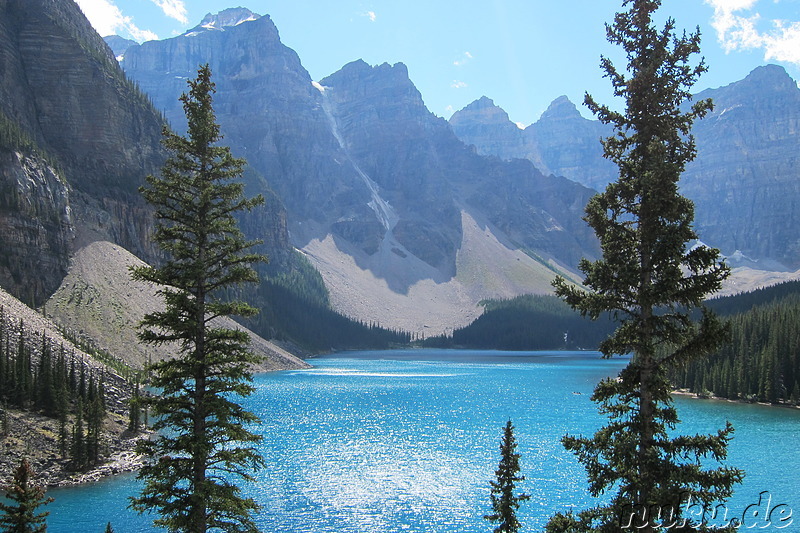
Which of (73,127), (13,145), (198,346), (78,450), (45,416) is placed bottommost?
(78,450)

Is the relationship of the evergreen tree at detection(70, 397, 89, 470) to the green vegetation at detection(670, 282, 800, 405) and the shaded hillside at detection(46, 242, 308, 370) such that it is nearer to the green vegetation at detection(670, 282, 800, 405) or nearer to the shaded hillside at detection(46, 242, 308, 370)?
the shaded hillside at detection(46, 242, 308, 370)

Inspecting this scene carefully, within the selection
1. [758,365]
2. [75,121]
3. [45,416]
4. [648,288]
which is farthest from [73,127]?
[648,288]

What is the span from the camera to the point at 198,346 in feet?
66.0

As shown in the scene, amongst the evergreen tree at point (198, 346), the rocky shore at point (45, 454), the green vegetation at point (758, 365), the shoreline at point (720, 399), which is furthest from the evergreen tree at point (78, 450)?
the shoreline at point (720, 399)

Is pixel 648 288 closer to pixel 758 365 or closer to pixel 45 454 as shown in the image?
pixel 45 454

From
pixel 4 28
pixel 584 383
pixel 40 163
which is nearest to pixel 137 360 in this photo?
pixel 40 163

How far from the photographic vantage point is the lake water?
149ft

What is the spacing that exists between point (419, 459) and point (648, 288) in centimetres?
5325

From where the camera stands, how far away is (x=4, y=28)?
158250 millimetres

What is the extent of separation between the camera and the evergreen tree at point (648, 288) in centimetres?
1420

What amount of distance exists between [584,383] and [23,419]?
A: 111m

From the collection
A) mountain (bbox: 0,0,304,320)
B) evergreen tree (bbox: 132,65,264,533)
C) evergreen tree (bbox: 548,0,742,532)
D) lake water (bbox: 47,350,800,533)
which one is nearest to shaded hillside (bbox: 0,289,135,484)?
lake water (bbox: 47,350,800,533)

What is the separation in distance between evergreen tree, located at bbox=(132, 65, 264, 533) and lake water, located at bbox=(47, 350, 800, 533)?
2540 centimetres

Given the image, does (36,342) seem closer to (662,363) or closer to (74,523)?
(74,523)
